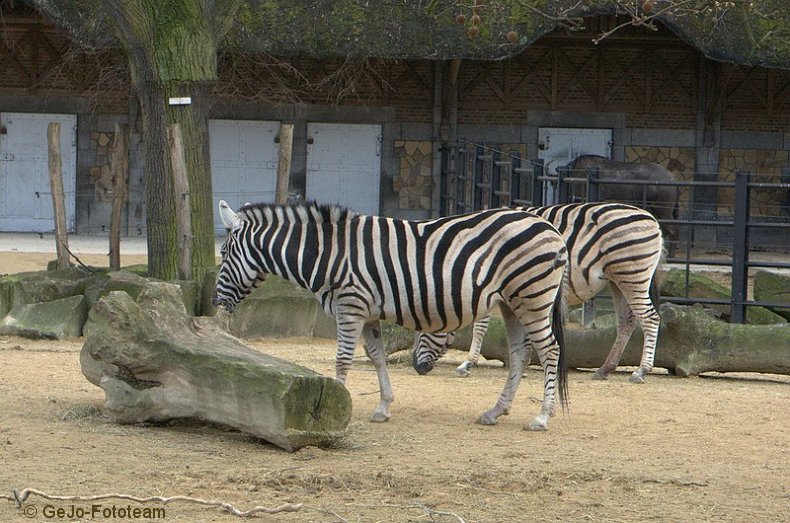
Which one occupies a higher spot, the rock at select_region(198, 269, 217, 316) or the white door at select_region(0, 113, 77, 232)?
the white door at select_region(0, 113, 77, 232)

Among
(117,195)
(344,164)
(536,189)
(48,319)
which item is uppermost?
(344,164)

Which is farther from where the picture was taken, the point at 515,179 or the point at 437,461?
the point at 515,179

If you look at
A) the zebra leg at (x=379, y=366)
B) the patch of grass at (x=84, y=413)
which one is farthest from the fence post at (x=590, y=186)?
the patch of grass at (x=84, y=413)

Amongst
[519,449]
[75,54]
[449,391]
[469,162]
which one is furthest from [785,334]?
[75,54]

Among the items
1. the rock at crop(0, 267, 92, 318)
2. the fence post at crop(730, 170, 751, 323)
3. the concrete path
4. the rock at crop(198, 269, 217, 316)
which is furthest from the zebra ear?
the concrete path

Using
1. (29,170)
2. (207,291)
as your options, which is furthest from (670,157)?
(207,291)

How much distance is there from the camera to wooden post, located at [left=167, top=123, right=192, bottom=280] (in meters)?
13.1

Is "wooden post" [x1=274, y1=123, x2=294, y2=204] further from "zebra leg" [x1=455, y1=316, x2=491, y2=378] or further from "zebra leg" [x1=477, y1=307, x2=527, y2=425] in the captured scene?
"zebra leg" [x1=477, y1=307, x2=527, y2=425]

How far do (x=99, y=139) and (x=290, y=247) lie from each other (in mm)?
15170

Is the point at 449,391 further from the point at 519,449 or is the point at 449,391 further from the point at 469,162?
the point at 469,162

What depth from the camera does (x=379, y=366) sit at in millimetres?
8094

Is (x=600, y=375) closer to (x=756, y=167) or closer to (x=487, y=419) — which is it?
(x=487, y=419)

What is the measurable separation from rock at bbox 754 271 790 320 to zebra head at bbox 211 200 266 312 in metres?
7.96

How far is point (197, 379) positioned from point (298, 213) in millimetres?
1498
